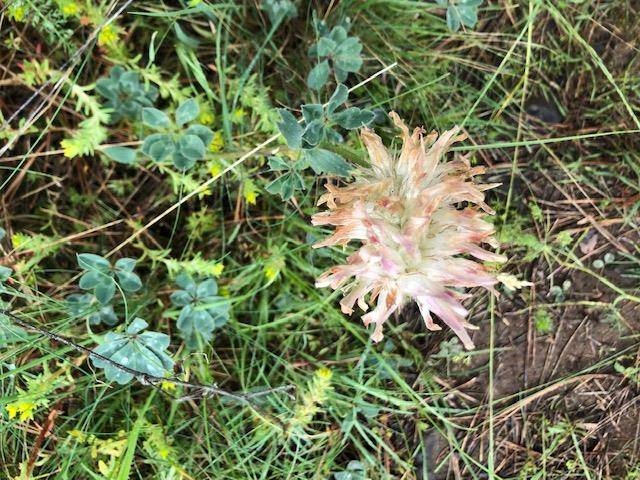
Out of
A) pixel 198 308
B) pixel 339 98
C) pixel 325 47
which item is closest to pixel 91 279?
pixel 198 308

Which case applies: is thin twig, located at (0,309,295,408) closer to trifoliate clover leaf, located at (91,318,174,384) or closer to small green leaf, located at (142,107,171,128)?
trifoliate clover leaf, located at (91,318,174,384)

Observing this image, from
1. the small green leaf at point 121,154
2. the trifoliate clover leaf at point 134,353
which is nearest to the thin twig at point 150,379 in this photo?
the trifoliate clover leaf at point 134,353

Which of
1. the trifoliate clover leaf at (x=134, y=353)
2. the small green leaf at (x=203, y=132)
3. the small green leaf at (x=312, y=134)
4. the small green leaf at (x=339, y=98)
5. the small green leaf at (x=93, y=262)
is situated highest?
the small green leaf at (x=339, y=98)

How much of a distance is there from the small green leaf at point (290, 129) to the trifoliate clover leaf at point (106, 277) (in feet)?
2.56

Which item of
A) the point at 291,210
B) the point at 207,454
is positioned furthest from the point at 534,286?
the point at 207,454

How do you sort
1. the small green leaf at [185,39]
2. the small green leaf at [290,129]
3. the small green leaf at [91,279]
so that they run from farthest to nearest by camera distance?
1. the small green leaf at [185,39]
2. the small green leaf at [91,279]
3. the small green leaf at [290,129]

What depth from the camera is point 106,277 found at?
2193 millimetres

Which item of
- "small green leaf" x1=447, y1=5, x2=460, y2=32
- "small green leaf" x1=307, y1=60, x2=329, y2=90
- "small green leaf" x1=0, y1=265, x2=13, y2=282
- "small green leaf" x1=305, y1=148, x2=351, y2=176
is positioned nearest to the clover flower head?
"small green leaf" x1=305, y1=148, x2=351, y2=176

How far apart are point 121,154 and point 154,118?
0.20 metres

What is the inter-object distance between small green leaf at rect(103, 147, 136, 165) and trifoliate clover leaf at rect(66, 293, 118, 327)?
53 centimetres

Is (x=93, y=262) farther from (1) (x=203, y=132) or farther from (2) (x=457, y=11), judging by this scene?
(2) (x=457, y=11)

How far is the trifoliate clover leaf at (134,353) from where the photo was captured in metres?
2.07

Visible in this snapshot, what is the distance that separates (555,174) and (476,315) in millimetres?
695

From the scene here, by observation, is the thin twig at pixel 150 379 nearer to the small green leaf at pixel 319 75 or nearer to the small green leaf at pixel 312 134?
the small green leaf at pixel 312 134
